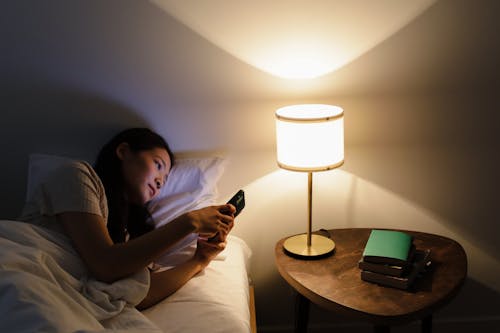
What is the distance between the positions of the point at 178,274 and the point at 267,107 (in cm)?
66

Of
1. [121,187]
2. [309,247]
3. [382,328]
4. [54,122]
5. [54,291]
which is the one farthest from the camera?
[54,122]

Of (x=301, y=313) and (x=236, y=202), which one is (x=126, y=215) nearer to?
(x=236, y=202)

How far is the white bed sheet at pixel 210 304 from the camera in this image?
126 centimetres

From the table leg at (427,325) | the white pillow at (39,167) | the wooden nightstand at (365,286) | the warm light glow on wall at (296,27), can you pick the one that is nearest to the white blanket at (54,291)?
the white pillow at (39,167)

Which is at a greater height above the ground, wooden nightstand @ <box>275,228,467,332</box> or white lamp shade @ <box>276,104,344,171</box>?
white lamp shade @ <box>276,104,344,171</box>

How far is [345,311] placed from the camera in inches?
53.2

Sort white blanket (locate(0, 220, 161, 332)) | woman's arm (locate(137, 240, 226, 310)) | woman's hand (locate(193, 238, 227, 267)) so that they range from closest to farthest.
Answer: white blanket (locate(0, 220, 161, 332))
woman's arm (locate(137, 240, 226, 310))
woman's hand (locate(193, 238, 227, 267))

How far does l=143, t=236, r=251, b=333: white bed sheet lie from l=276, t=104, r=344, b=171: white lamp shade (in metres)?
0.37

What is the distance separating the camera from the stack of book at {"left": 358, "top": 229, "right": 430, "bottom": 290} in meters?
1.42

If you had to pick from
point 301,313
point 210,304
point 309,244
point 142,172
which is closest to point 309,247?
point 309,244

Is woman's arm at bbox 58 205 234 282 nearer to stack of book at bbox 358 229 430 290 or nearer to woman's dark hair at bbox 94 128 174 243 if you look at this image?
woman's dark hair at bbox 94 128 174 243

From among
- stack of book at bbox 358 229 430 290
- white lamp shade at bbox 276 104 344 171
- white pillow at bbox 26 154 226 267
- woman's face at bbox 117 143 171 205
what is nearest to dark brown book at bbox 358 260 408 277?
stack of book at bbox 358 229 430 290

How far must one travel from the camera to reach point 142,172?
1520 millimetres

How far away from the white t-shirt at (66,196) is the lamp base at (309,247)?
0.59 metres
